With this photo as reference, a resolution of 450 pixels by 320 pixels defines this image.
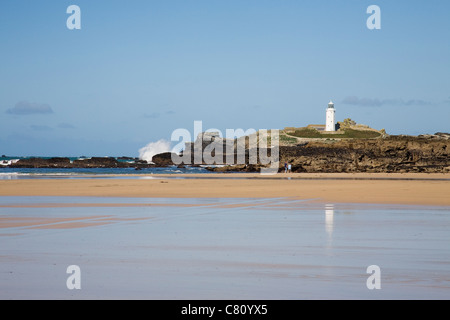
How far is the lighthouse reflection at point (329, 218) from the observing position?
10.1m

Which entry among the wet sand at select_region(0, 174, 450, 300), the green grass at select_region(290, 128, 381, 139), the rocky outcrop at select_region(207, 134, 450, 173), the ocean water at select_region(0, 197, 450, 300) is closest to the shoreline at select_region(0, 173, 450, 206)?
the wet sand at select_region(0, 174, 450, 300)

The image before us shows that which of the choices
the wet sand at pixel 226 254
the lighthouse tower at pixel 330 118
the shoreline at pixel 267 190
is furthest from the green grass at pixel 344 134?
the wet sand at pixel 226 254

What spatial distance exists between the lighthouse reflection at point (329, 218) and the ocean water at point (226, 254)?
24mm

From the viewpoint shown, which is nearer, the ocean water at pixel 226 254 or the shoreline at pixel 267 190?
the ocean water at pixel 226 254

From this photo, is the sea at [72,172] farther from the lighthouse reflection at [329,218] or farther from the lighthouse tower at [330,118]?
the lighthouse tower at [330,118]

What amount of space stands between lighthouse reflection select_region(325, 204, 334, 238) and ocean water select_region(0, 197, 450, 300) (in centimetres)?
2

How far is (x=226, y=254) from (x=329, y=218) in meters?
5.32

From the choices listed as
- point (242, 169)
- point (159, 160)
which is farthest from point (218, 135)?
point (242, 169)

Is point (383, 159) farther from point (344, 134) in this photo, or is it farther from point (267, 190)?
point (344, 134)

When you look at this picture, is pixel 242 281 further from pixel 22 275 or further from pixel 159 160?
pixel 159 160

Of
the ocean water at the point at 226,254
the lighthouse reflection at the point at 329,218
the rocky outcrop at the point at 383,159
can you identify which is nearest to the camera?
the ocean water at the point at 226,254

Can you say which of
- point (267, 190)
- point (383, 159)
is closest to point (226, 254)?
point (267, 190)

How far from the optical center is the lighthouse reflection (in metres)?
10.1
